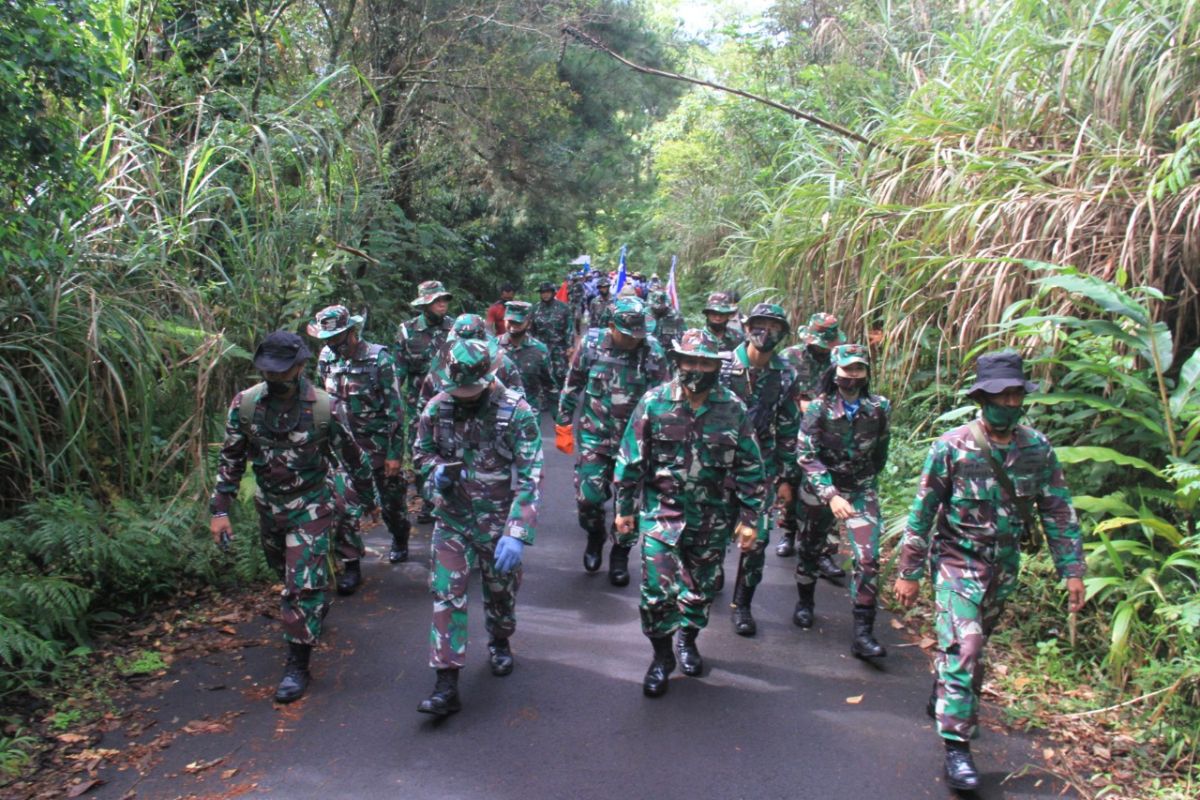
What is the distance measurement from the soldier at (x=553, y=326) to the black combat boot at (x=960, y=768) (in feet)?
32.7

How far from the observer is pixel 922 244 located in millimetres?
7664

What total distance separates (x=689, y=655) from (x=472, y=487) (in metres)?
1.66

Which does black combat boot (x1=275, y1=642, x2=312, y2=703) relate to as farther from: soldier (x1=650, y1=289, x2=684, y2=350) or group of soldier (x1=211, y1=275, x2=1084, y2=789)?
soldier (x1=650, y1=289, x2=684, y2=350)

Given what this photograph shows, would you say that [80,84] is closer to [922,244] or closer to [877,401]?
[877,401]

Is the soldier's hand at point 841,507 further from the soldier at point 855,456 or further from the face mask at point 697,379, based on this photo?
the face mask at point 697,379

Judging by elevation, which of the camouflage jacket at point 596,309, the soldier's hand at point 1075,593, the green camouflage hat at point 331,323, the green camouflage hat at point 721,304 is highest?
the camouflage jacket at point 596,309


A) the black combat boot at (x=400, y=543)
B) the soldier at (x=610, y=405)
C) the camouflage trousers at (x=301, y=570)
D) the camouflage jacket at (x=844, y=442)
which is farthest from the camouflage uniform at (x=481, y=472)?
the black combat boot at (x=400, y=543)

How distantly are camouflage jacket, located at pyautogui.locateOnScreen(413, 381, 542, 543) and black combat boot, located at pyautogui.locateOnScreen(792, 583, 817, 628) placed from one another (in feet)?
7.39

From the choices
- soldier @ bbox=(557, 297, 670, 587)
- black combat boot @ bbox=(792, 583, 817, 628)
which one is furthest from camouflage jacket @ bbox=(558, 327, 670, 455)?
black combat boot @ bbox=(792, 583, 817, 628)

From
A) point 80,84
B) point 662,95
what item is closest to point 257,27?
point 80,84

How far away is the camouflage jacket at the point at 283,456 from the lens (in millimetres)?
4930

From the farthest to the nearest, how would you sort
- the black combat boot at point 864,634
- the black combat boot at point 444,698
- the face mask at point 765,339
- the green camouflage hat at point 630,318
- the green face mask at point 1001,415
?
the green camouflage hat at point 630,318 → the face mask at point 765,339 → the black combat boot at point 864,634 → the black combat boot at point 444,698 → the green face mask at point 1001,415

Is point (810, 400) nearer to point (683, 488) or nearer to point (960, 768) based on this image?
point (683, 488)

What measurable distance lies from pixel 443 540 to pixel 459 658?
2.09 ft
